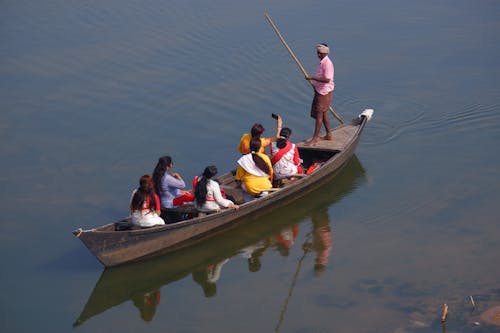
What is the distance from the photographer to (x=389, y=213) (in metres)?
10.4

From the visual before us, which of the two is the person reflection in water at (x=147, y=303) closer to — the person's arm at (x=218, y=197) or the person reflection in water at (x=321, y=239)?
the person's arm at (x=218, y=197)

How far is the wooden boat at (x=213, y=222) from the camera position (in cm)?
866

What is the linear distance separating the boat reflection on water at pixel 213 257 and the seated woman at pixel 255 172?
1.62 feet

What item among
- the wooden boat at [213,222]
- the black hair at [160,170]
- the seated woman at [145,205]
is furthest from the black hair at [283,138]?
the seated woman at [145,205]

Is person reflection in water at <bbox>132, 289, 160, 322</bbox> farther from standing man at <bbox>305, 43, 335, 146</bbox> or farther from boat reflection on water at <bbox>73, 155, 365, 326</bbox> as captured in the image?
standing man at <bbox>305, 43, 335, 146</bbox>

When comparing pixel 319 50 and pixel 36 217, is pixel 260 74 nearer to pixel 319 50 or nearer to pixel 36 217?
pixel 319 50

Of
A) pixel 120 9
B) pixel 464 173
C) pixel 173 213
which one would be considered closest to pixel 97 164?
pixel 173 213

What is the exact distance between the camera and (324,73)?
1088 cm

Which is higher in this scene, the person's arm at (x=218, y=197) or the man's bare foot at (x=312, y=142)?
the man's bare foot at (x=312, y=142)

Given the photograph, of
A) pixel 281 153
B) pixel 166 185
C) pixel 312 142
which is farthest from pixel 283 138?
pixel 166 185

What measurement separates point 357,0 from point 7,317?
1318 cm

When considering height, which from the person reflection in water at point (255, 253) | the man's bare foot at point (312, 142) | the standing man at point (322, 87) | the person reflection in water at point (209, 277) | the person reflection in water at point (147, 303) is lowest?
the person reflection in water at point (147, 303)

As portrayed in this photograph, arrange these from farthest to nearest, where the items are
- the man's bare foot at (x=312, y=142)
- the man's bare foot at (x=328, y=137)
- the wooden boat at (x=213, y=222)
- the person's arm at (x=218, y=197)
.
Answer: the man's bare foot at (x=328, y=137) < the man's bare foot at (x=312, y=142) < the person's arm at (x=218, y=197) < the wooden boat at (x=213, y=222)

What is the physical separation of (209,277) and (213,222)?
0.74 metres
